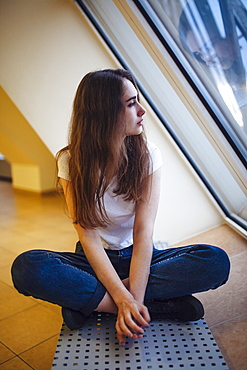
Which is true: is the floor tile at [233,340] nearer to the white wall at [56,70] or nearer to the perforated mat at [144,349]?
the perforated mat at [144,349]

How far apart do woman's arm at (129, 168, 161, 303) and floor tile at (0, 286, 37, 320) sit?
2.21 feet

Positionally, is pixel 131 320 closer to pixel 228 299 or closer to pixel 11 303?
pixel 228 299

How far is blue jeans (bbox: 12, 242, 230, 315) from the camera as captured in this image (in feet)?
4.36

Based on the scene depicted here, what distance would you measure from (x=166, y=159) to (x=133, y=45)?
2.13 ft

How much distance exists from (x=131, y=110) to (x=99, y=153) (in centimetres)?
18

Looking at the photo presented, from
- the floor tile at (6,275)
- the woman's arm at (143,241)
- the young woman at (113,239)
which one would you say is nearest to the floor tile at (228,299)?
Answer: the young woman at (113,239)

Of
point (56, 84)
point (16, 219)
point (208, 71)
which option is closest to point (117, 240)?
point (208, 71)

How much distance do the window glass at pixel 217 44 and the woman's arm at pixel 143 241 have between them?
58 cm

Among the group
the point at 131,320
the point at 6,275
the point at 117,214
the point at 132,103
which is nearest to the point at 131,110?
the point at 132,103

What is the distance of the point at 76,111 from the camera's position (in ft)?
4.84

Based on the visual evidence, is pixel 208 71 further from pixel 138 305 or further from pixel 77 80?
pixel 138 305

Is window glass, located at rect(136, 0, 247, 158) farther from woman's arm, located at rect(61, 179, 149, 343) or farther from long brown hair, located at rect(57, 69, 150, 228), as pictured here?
woman's arm, located at rect(61, 179, 149, 343)

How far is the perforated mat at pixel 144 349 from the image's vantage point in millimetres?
1115

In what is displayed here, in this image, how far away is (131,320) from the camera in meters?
1.20
